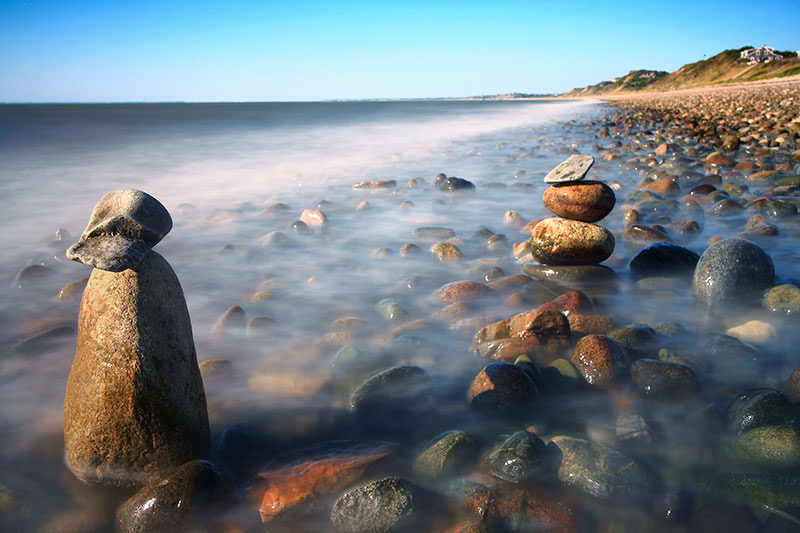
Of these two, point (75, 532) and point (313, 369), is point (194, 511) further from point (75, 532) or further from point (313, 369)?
point (313, 369)

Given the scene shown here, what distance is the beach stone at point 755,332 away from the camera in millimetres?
A: 3080

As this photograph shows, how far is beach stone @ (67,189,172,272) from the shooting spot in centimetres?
186

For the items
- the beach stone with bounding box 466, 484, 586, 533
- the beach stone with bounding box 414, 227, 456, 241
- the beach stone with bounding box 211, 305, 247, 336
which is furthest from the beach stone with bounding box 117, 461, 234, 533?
the beach stone with bounding box 414, 227, 456, 241

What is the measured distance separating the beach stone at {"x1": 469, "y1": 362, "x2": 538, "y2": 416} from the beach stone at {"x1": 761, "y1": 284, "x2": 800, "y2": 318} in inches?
85.3

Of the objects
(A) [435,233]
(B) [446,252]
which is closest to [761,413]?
(B) [446,252]

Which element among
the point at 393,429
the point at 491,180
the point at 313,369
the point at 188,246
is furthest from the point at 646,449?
the point at 491,180

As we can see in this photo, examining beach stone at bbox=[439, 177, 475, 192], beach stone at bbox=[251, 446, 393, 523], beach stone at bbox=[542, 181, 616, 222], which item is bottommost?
beach stone at bbox=[251, 446, 393, 523]

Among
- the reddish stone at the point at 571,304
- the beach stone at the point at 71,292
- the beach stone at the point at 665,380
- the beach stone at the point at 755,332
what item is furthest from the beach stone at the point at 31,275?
the beach stone at the point at 755,332

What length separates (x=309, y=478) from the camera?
2020 mm

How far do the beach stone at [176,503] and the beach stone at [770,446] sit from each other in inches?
84.1

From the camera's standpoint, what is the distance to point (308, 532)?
6.07 ft

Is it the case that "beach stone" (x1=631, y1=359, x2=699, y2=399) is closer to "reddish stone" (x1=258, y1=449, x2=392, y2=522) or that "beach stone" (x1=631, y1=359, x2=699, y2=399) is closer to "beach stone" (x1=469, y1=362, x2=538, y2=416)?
"beach stone" (x1=469, y1=362, x2=538, y2=416)

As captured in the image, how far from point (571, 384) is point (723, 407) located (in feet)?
2.34

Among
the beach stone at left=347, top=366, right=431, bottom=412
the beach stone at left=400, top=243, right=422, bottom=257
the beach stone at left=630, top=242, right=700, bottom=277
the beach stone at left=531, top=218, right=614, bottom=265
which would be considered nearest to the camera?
the beach stone at left=347, top=366, right=431, bottom=412
